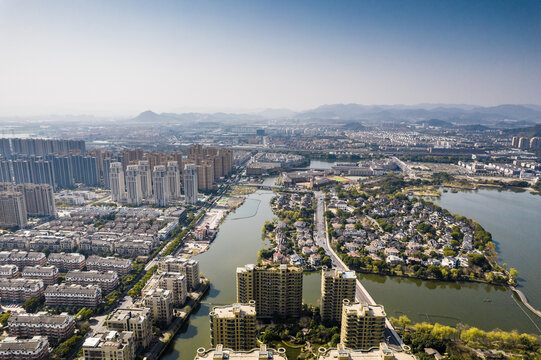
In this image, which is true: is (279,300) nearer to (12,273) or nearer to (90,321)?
(90,321)

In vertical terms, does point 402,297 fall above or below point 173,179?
below

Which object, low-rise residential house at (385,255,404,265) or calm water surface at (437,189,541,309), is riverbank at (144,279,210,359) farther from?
calm water surface at (437,189,541,309)

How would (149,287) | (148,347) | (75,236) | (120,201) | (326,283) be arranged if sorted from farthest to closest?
(120,201) < (75,236) < (149,287) < (326,283) < (148,347)

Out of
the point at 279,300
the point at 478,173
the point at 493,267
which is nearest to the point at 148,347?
the point at 279,300

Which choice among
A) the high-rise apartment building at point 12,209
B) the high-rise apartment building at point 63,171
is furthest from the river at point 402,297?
the high-rise apartment building at point 63,171

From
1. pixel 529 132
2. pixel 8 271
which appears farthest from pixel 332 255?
pixel 529 132

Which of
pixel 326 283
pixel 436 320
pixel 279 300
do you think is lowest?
pixel 436 320

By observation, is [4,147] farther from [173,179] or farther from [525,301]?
[525,301]
